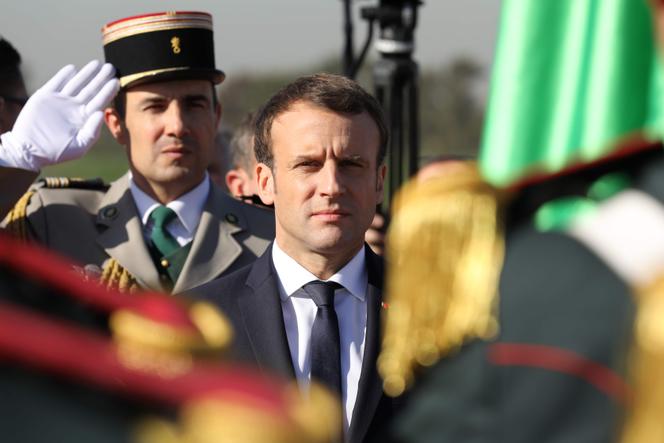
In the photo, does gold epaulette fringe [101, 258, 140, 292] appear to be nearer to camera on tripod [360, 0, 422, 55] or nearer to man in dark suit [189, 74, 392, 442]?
man in dark suit [189, 74, 392, 442]

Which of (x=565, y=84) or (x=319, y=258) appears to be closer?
(x=565, y=84)

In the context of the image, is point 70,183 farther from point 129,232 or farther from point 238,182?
point 238,182

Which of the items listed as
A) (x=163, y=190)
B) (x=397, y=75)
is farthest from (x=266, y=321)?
(x=397, y=75)

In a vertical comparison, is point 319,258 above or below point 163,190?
above

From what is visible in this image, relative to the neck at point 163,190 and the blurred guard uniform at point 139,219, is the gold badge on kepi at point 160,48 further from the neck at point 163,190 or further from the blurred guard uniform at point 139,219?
the neck at point 163,190

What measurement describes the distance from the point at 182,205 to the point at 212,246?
0.17m

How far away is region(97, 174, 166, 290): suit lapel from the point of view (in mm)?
3385

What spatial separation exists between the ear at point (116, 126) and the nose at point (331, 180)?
46.0 inches

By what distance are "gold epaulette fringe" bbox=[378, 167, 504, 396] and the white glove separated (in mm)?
2075

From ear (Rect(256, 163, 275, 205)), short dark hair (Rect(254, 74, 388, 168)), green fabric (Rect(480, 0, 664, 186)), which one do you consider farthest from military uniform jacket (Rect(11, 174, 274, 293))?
green fabric (Rect(480, 0, 664, 186))

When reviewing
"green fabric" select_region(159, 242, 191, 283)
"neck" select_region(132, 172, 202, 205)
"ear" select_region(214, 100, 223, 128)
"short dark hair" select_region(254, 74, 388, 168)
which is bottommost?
"green fabric" select_region(159, 242, 191, 283)

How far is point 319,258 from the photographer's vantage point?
9.05 feet

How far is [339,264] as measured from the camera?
9.12ft

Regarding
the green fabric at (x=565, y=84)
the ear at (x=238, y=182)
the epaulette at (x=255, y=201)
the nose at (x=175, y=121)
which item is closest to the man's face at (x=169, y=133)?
the nose at (x=175, y=121)
